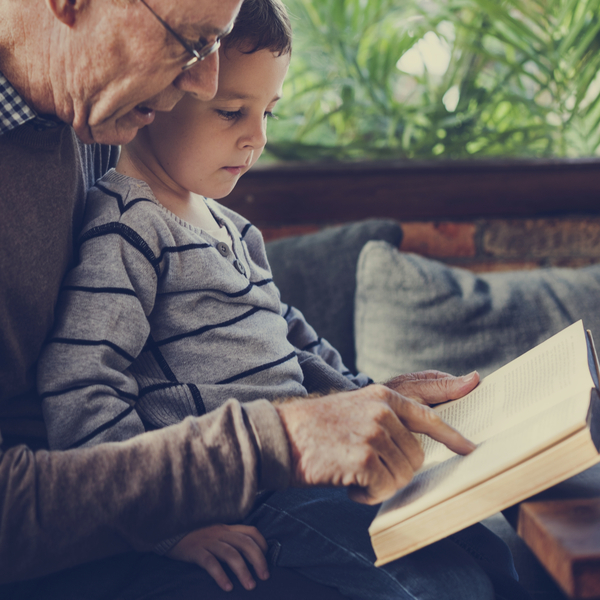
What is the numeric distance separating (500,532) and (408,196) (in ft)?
3.37

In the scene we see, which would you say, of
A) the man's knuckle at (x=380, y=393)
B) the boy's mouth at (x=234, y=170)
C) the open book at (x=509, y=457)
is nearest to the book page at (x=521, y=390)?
the open book at (x=509, y=457)

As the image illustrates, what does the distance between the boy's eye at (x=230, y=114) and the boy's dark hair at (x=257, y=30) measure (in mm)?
81

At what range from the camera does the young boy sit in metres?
0.64

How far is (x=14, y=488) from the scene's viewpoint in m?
0.52

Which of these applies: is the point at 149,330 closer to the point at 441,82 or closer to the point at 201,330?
the point at 201,330

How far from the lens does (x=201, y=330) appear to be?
748mm

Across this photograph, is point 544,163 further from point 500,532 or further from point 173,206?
point 173,206

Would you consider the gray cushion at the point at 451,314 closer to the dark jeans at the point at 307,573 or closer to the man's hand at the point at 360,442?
the dark jeans at the point at 307,573

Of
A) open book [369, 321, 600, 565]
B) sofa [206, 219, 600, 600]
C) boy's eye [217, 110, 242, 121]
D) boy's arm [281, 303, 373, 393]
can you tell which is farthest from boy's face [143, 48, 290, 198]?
sofa [206, 219, 600, 600]

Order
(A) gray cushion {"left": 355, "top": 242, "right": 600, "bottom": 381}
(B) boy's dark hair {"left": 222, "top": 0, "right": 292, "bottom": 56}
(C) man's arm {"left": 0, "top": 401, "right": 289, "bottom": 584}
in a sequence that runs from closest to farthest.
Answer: (C) man's arm {"left": 0, "top": 401, "right": 289, "bottom": 584} → (B) boy's dark hair {"left": 222, "top": 0, "right": 292, "bottom": 56} → (A) gray cushion {"left": 355, "top": 242, "right": 600, "bottom": 381}

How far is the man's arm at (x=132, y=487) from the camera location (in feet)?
1.71

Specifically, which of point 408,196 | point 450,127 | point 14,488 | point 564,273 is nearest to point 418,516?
point 14,488

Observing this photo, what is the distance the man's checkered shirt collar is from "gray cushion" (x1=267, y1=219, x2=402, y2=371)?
0.83 metres

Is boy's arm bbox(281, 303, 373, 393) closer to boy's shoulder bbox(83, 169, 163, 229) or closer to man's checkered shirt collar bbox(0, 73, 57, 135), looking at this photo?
boy's shoulder bbox(83, 169, 163, 229)
